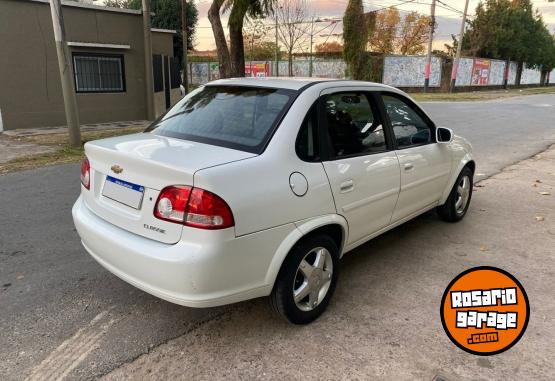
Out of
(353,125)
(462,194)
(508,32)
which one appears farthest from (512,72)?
(353,125)

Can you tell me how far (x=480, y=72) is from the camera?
41.1m

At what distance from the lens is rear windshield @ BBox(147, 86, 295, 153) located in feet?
9.96

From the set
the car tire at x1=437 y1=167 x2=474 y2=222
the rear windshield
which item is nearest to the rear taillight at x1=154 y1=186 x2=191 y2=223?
the rear windshield

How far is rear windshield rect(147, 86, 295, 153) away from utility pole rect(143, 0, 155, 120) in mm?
10398

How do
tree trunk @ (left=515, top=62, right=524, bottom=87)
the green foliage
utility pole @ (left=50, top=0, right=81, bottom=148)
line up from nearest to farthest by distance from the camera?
utility pole @ (left=50, top=0, right=81, bottom=148), the green foliage, tree trunk @ (left=515, top=62, right=524, bottom=87)

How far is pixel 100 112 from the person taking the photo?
13500 mm

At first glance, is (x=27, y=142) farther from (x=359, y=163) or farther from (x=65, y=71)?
(x=359, y=163)

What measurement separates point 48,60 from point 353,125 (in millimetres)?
11170

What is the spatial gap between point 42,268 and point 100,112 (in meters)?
10.5

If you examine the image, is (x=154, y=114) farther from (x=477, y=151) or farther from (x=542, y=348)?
(x=542, y=348)

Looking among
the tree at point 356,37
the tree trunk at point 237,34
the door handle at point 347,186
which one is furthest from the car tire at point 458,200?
the tree at point 356,37

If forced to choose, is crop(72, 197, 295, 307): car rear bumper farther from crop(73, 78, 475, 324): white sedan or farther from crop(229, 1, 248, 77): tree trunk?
crop(229, 1, 248, 77): tree trunk

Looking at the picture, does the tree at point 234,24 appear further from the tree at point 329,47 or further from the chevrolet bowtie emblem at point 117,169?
the tree at point 329,47

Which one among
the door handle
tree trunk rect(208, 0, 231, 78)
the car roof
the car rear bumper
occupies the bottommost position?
the car rear bumper
